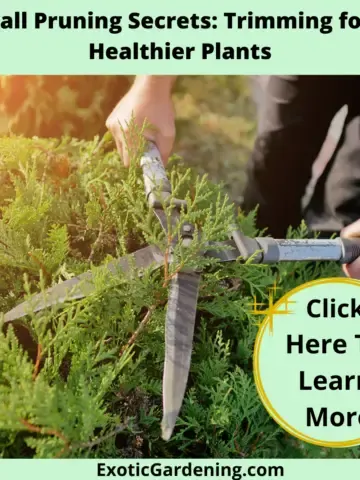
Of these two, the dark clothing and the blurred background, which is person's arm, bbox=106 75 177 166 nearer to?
the blurred background

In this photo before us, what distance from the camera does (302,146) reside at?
90.0 inches

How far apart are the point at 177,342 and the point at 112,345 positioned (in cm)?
16

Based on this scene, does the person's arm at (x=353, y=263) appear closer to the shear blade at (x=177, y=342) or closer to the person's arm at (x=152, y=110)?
the shear blade at (x=177, y=342)

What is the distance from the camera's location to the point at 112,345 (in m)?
1.22

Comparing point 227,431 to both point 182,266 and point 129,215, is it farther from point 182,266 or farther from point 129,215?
point 129,215

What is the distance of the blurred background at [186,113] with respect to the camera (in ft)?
6.96

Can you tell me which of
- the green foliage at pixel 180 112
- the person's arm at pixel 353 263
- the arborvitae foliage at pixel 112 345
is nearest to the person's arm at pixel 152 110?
the arborvitae foliage at pixel 112 345

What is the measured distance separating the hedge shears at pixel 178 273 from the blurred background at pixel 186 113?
851 millimetres

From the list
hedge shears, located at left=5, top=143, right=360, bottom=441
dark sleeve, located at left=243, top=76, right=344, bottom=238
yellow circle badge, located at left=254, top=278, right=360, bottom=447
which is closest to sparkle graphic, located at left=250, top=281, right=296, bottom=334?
yellow circle badge, located at left=254, top=278, right=360, bottom=447

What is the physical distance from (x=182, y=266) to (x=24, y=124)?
124 centimetres

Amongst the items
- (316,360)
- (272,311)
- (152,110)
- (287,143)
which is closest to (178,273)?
(272,311)

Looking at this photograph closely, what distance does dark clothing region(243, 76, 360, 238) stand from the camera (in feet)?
6.73
